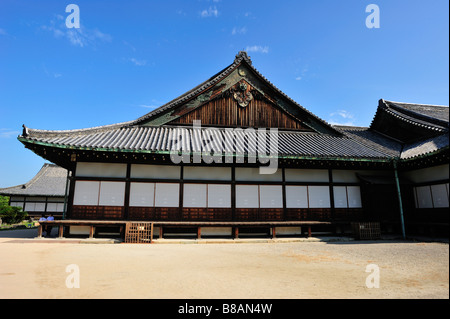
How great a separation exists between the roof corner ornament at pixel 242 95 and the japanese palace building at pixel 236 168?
7 cm

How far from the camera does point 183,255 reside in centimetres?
827

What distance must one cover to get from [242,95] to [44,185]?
32423 millimetres

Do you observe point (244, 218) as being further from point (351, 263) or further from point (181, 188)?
point (351, 263)

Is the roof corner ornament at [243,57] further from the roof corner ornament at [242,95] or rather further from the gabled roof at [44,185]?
the gabled roof at [44,185]

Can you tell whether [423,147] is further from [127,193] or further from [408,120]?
[127,193]

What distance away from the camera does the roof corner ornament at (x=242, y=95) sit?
648 inches

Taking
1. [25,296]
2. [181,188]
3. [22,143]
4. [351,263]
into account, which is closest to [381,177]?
[351,263]

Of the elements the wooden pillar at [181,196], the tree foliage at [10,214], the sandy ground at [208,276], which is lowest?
the sandy ground at [208,276]

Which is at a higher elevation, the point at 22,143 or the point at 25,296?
the point at 22,143

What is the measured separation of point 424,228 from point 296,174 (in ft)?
21.3

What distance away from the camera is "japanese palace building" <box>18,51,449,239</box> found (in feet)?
40.9

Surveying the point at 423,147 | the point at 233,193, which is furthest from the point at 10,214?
the point at 423,147

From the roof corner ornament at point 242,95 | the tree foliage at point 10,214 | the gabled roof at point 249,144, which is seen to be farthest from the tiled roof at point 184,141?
the tree foliage at point 10,214

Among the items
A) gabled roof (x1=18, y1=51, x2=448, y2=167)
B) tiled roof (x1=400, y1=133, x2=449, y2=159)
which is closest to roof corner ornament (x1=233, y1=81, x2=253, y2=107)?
gabled roof (x1=18, y1=51, x2=448, y2=167)
